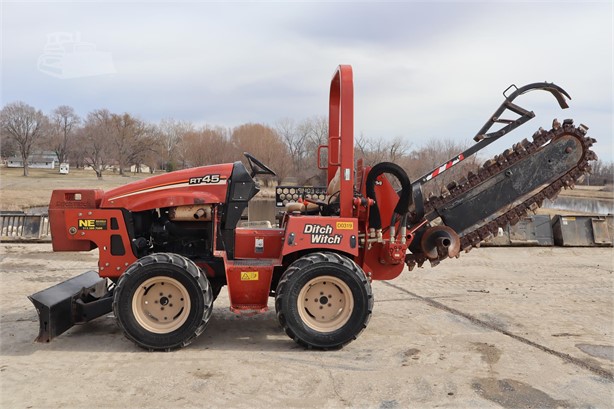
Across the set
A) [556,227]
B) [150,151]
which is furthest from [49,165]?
[556,227]

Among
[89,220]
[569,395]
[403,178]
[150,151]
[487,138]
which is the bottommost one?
[569,395]

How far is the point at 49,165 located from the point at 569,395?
7071 cm

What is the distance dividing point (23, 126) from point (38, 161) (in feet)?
38.7

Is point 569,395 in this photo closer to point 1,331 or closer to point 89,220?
point 89,220

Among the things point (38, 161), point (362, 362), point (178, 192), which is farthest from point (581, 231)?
point (38, 161)

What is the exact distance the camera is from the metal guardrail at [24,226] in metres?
14.4

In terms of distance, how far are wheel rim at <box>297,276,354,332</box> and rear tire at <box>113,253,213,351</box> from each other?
107 cm

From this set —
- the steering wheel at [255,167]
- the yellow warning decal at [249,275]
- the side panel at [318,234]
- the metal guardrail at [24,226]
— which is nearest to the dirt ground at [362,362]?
the yellow warning decal at [249,275]

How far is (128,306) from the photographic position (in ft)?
18.4

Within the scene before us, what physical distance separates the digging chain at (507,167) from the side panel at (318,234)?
144cm

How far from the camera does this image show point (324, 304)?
5.88m

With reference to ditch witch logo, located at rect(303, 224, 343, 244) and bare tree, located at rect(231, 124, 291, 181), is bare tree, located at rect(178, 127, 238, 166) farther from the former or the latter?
ditch witch logo, located at rect(303, 224, 343, 244)

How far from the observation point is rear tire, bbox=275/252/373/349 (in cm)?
571

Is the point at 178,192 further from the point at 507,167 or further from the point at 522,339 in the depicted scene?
the point at 522,339
